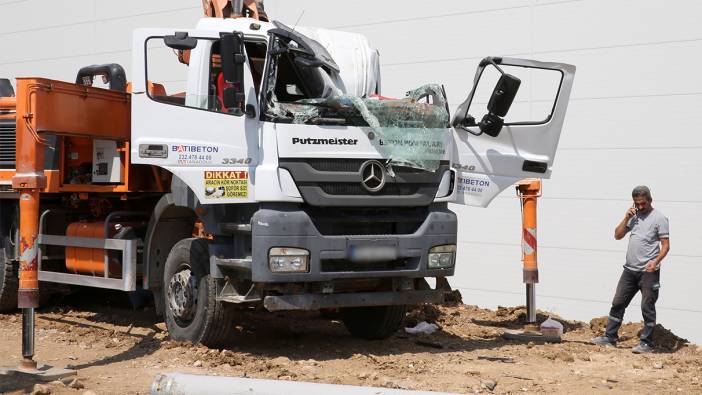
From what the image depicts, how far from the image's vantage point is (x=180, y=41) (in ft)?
26.7

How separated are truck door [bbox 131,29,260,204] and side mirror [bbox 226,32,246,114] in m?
0.01

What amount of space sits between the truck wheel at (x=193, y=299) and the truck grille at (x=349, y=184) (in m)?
1.27

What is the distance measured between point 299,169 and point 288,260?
0.75 metres

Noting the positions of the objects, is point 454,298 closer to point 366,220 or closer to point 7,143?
point 366,220

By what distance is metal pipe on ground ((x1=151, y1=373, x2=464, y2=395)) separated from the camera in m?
6.14

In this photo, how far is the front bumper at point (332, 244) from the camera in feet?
26.4

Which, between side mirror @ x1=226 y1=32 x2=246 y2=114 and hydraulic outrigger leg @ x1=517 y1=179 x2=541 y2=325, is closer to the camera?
side mirror @ x1=226 y1=32 x2=246 y2=114

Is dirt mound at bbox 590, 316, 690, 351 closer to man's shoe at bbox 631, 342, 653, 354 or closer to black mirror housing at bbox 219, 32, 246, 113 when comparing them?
man's shoe at bbox 631, 342, 653, 354

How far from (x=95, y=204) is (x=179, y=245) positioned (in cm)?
181

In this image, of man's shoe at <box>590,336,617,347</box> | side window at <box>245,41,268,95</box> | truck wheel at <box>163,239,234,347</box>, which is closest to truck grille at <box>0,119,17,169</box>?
truck wheel at <box>163,239,234,347</box>

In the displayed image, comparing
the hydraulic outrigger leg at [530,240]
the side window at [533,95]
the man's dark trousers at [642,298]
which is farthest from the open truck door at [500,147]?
the side window at [533,95]

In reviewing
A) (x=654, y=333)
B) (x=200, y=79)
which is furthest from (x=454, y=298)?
(x=200, y=79)

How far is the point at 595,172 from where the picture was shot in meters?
11.5

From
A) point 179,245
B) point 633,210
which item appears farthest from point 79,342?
point 633,210
